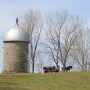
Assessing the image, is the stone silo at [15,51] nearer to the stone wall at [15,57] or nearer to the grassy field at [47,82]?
the stone wall at [15,57]

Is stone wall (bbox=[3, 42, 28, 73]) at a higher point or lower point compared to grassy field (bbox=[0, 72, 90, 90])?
higher

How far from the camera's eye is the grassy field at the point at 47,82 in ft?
99.3

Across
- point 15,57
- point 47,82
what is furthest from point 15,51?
point 47,82

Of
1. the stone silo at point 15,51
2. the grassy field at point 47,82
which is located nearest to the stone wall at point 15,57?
the stone silo at point 15,51

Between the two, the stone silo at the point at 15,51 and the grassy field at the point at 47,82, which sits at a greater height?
the stone silo at the point at 15,51

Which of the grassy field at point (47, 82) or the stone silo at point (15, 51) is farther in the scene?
the stone silo at point (15, 51)

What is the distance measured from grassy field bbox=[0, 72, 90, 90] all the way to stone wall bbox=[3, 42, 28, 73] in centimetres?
1151

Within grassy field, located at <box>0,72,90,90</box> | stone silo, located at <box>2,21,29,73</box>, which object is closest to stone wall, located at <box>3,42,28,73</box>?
stone silo, located at <box>2,21,29,73</box>

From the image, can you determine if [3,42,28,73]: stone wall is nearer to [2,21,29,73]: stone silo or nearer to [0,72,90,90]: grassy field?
[2,21,29,73]: stone silo

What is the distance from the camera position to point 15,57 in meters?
49.3

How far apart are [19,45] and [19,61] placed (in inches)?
94.6

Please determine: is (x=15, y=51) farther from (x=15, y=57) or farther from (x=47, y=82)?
(x=47, y=82)

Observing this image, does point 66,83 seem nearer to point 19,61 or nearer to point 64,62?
point 19,61

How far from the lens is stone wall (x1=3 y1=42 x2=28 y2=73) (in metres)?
48.8
